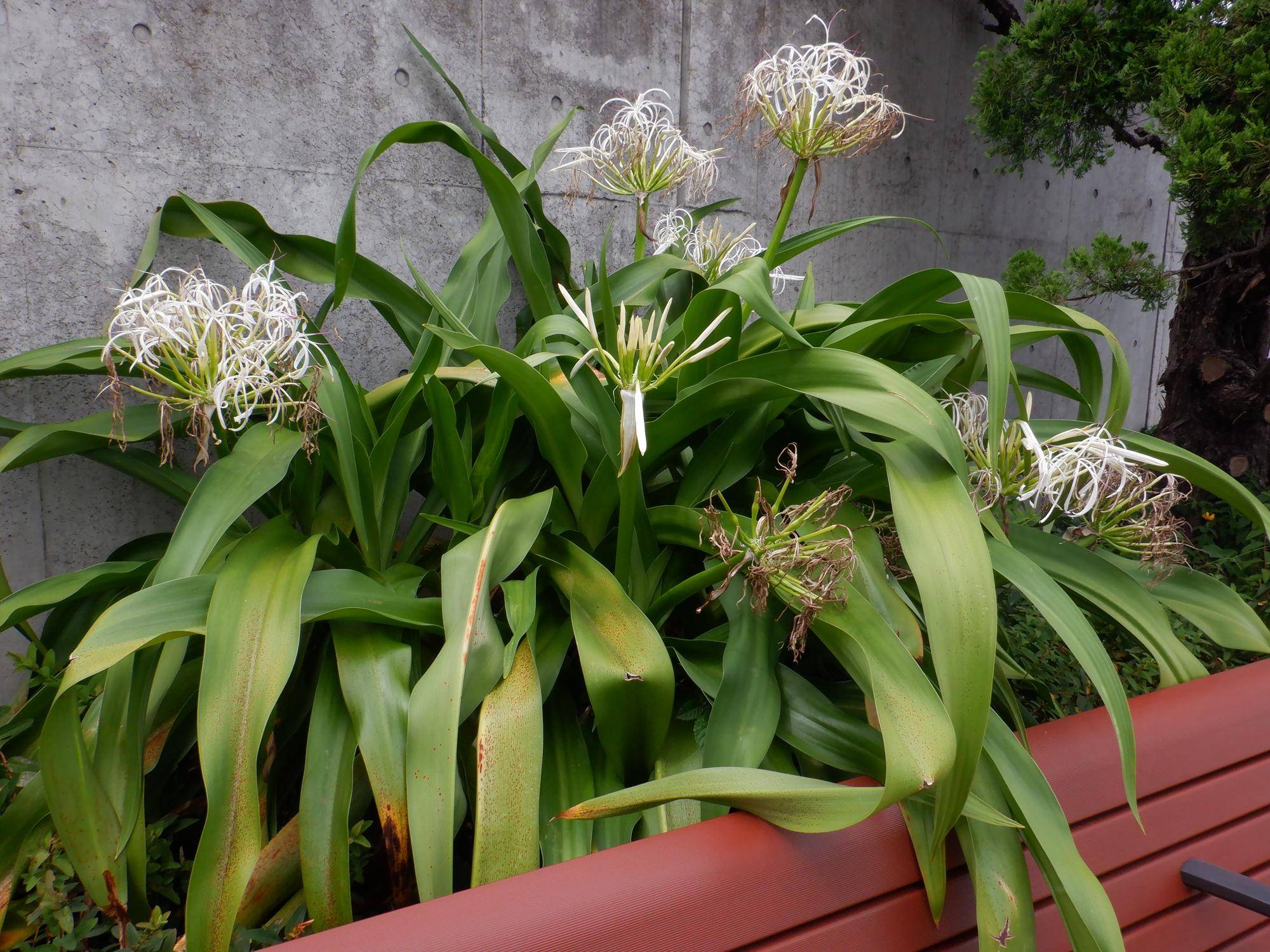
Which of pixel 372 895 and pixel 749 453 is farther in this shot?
pixel 749 453

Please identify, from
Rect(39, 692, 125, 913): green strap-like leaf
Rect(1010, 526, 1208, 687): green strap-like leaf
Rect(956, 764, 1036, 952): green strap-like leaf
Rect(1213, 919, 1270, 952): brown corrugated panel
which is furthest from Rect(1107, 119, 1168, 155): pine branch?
Rect(39, 692, 125, 913): green strap-like leaf

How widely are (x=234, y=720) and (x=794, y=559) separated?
1.70 feet

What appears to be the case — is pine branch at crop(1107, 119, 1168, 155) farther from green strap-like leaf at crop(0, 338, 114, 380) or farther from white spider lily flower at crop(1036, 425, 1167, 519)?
green strap-like leaf at crop(0, 338, 114, 380)

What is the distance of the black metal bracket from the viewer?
794 millimetres

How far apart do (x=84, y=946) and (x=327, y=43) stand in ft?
4.25

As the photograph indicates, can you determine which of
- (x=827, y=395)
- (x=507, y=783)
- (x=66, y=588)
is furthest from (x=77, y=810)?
(x=827, y=395)

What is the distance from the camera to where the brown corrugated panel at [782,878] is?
1.81 feet

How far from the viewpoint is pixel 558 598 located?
0.98 m

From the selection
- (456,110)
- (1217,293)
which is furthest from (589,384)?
(1217,293)

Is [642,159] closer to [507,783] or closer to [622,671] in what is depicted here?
[622,671]

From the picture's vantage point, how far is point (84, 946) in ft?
2.25

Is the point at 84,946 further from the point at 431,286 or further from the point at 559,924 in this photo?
the point at 431,286

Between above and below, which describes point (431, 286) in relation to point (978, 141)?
below

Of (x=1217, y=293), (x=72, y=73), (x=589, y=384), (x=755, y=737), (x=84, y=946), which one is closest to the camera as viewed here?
(x=84, y=946)
